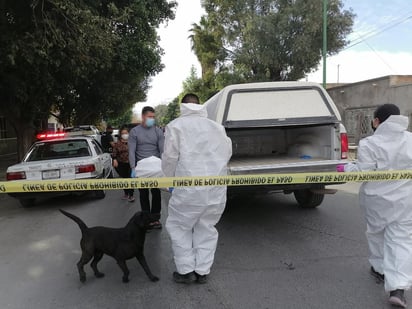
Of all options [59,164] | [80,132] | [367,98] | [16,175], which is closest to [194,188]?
[59,164]

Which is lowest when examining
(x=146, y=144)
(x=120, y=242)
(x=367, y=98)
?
(x=120, y=242)

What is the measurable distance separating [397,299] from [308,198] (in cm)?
349

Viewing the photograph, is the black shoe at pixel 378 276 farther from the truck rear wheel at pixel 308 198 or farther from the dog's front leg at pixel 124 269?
the truck rear wheel at pixel 308 198

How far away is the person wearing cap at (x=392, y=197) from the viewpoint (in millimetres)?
3203

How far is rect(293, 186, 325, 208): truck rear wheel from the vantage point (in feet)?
21.5

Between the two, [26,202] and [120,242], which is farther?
[26,202]

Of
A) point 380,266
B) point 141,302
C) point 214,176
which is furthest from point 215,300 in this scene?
point 380,266

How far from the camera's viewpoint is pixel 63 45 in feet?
26.6

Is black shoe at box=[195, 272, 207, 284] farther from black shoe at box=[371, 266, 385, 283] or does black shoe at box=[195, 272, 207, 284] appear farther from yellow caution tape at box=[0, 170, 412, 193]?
black shoe at box=[371, 266, 385, 283]

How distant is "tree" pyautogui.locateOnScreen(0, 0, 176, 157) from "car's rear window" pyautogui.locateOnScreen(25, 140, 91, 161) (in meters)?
1.91

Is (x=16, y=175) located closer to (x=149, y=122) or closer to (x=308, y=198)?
(x=149, y=122)

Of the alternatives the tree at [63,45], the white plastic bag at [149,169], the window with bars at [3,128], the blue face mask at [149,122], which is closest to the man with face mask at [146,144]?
the blue face mask at [149,122]

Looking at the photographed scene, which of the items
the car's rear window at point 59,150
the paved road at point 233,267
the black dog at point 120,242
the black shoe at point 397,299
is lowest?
the paved road at point 233,267

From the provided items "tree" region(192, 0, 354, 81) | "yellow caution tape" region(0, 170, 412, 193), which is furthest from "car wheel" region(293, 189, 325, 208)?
"tree" region(192, 0, 354, 81)
